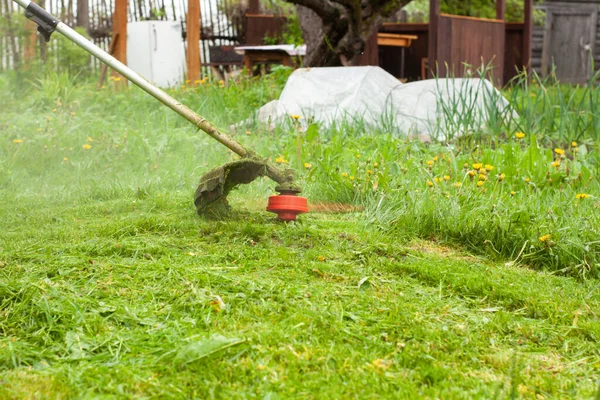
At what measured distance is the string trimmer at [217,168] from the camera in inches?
126

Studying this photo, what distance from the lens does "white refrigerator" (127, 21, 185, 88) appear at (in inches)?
411

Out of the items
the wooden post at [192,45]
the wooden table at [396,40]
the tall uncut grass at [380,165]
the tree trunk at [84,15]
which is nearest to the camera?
the tall uncut grass at [380,165]

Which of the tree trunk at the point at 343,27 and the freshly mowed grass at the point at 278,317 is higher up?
the tree trunk at the point at 343,27

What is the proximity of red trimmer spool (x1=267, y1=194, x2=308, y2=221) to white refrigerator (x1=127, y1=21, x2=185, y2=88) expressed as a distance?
24.0 feet

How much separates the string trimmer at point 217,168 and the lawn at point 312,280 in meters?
0.11

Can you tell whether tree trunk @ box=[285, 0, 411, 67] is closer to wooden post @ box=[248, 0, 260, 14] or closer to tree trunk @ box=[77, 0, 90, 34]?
tree trunk @ box=[77, 0, 90, 34]

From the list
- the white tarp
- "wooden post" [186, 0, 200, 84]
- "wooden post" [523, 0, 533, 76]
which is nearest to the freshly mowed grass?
the white tarp

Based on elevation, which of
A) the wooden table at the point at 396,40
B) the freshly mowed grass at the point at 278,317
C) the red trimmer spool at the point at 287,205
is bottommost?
the freshly mowed grass at the point at 278,317

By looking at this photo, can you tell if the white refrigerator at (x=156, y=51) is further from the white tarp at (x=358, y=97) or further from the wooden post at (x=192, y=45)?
the white tarp at (x=358, y=97)

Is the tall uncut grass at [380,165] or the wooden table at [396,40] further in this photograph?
the wooden table at [396,40]

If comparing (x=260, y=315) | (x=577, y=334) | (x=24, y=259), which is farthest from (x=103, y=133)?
(x=577, y=334)

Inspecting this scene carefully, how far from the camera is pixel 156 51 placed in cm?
1055

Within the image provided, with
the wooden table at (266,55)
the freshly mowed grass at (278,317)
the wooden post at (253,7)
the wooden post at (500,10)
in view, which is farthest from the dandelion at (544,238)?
the wooden post at (253,7)

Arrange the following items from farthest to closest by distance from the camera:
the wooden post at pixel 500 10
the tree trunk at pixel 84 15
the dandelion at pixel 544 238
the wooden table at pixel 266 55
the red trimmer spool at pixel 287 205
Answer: the tree trunk at pixel 84 15
the wooden table at pixel 266 55
the wooden post at pixel 500 10
the red trimmer spool at pixel 287 205
the dandelion at pixel 544 238
